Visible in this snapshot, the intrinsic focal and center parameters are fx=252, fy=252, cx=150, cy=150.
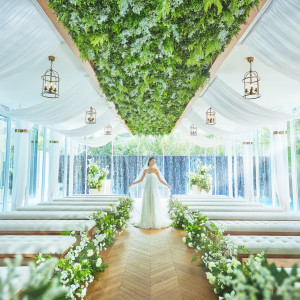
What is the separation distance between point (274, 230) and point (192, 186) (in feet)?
22.3

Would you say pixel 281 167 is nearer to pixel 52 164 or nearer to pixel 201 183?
pixel 201 183

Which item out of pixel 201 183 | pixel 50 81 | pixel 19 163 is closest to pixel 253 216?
pixel 50 81

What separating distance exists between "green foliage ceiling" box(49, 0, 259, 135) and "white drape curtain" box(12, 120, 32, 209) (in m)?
2.79

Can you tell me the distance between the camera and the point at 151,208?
603 centimetres

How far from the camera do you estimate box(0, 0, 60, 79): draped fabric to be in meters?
2.14

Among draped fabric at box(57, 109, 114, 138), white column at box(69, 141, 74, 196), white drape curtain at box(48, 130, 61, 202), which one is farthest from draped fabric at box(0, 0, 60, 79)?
white column at box(69, 141, 74, 196)

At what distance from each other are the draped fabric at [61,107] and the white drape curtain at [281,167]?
464 centimetres

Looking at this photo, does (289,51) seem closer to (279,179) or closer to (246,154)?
(279,179)

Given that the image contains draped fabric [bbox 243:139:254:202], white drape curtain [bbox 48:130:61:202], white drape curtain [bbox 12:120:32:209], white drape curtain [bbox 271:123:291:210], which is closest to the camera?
white drape curtain [bbox 12:120:32:209]

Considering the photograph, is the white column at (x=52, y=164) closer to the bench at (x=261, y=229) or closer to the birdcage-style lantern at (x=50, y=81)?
the birdcage-style lantern at (x=50, y=81)

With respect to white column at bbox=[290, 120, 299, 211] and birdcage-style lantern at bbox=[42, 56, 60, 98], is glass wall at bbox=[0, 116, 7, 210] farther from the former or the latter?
white column at bbox=[290, 120, 299, 211]

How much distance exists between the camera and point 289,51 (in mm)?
2400

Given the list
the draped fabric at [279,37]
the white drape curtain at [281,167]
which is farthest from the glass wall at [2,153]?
the white drape curtain at [281,167]

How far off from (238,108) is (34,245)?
3.51 metres
